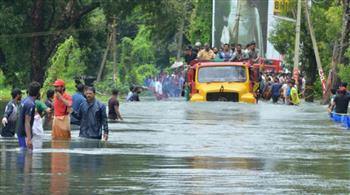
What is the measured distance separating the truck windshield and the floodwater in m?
11.0

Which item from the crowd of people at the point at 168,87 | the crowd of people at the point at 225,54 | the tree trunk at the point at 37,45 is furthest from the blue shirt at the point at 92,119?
the crowd of people at the point at 168,87

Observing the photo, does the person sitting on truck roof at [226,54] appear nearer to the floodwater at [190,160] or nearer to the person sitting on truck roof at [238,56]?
the person sitting on truck roof at [238,56]

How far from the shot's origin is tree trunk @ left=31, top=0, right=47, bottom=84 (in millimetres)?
57688

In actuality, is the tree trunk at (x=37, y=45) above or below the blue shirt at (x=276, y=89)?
above

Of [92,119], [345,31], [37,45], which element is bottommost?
[92,119]

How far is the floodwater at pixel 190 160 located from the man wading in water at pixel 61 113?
39cm

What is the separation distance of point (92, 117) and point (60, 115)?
1.25 m

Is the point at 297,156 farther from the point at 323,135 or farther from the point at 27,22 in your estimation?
the point at 27,22

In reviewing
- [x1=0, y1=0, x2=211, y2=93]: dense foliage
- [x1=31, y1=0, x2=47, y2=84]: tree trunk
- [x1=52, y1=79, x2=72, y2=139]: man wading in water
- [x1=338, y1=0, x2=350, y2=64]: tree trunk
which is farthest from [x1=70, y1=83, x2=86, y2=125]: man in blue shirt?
[x1=31, y1=0, x2=47, y2=84]: tree trunk

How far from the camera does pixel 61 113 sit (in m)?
23.2

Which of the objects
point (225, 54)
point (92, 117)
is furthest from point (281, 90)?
point (92, 117)

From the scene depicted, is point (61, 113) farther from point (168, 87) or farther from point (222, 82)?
point (168, 87)

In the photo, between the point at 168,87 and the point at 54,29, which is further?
the point at 168,87

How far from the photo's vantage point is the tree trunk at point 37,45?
57.7 m
